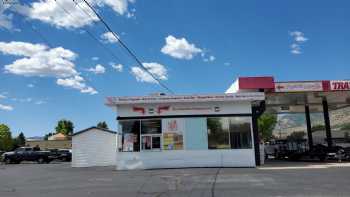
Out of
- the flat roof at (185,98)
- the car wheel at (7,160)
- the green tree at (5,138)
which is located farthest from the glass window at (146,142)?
the green tree at (5,138)

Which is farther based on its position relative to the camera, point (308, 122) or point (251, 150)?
point (308, 122)

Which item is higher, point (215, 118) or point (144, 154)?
point (215, 118)

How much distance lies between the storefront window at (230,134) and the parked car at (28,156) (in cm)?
2461

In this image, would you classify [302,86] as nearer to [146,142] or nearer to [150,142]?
[150,142]

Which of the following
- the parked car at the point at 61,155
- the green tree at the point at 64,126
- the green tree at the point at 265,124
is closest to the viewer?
the parked car at the point at 61,155

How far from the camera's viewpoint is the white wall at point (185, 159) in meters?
25.6

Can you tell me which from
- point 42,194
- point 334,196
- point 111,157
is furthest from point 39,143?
point 334,196

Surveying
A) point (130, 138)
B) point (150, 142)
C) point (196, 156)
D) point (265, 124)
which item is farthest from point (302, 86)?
point (265, 124)

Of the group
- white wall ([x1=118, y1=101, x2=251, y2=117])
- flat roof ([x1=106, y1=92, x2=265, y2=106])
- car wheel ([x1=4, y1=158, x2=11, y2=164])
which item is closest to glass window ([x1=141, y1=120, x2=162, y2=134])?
white wall ([x1=118, y1=101, x2=251, y2=117])

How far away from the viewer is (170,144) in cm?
2614

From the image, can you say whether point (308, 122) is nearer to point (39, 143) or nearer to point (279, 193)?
point (279, 193)

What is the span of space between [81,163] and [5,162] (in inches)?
673

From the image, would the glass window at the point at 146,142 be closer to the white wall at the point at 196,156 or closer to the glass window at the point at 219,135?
the white wall at the point at 196,156

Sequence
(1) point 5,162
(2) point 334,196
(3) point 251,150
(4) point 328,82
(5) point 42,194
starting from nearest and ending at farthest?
(2) point 334,196 → (5) point 42,194 → (3) point 251,150 → (4) point 328,82 → (1) point 5,162
